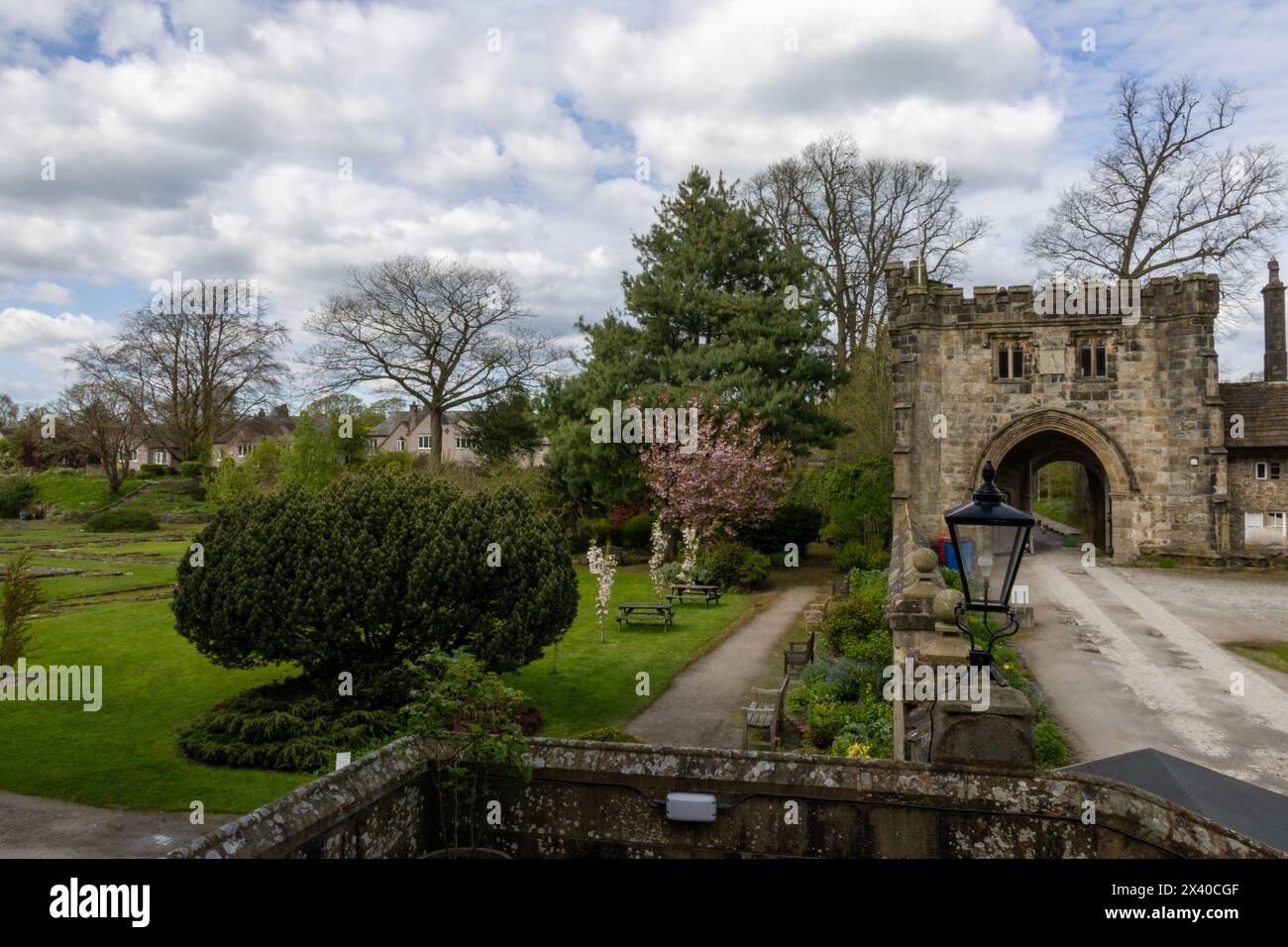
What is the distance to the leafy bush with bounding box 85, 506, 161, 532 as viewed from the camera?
4203 centimetres

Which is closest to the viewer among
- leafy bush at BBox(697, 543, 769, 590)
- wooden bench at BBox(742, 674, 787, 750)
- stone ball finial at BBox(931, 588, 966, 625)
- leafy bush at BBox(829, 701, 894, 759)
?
stone ball finial at BBox(931, 588, 966, 625)

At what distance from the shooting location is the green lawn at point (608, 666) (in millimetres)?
12508

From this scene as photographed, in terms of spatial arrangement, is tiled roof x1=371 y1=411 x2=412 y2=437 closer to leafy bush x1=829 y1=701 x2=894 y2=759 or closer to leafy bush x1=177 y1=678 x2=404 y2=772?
leafy bush x1=177 y1=678 x2=404 y2=772

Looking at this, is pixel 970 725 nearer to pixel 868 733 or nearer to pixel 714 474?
pixel 868 733

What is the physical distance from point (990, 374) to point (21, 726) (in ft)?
79.6

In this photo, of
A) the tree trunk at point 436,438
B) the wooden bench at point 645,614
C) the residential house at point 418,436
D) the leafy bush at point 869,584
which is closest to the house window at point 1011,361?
the leafy bush at point 869,584

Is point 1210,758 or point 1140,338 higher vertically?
point 1140,338

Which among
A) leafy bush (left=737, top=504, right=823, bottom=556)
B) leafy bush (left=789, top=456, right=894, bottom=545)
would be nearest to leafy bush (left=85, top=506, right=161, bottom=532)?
leafy bush (left=737, top=504, right=823, bottom=556)

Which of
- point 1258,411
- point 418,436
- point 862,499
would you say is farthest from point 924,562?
point 418,436

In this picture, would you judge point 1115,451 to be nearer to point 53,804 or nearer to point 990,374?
point 990,374

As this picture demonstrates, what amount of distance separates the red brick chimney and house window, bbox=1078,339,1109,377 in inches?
299

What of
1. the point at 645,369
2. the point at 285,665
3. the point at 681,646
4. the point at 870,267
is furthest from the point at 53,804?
the point at 870,267

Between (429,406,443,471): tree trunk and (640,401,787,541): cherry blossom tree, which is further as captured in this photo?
(429,406,443,471): tree trunk

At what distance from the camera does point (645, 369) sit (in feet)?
91.9
